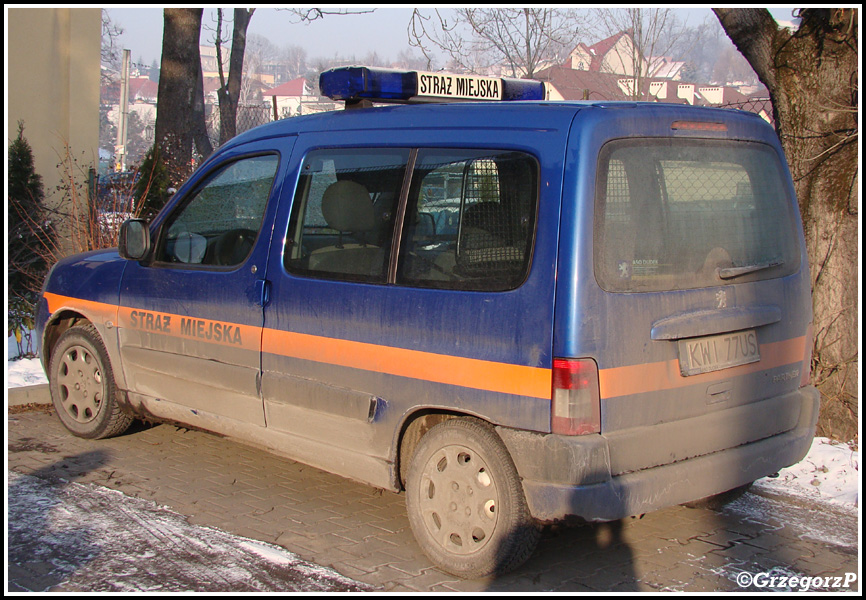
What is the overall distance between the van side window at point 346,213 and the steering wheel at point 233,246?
13.2 inches

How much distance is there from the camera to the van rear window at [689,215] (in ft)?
11.7

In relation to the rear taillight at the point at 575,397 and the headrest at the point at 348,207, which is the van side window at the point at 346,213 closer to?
the headrest at the point at 348,207

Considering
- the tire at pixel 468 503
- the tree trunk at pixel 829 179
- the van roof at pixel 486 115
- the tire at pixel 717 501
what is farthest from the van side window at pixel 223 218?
the tree trunk at pixel 829 179

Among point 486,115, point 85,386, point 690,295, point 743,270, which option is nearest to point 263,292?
point 486,115

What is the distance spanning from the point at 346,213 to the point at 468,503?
1573 mm

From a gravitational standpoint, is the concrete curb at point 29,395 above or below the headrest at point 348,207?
below

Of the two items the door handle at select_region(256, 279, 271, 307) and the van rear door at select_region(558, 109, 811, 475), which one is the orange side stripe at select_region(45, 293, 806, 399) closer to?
the van rear door at select_region(558, 109, 811, 475)

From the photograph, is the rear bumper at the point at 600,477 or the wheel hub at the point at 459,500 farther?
the wheel hub at the point at 459,500

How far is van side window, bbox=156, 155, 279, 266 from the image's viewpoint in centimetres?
482

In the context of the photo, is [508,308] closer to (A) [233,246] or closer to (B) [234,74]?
(A) [233,246]

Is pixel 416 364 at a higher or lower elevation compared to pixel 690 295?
lower

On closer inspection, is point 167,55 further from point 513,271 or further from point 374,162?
point 513,271

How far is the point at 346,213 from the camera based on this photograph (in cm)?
438

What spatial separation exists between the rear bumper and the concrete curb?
475 centimetres
